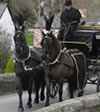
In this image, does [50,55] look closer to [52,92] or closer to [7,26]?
[52,92]

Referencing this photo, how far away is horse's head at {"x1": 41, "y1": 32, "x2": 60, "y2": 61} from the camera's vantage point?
35.0 feet

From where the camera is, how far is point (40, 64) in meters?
11.4

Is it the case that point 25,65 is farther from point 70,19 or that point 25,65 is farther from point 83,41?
point 83,41

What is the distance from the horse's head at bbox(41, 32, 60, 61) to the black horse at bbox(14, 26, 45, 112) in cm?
57

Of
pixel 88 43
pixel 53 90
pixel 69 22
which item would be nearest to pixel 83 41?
pixel 88 43

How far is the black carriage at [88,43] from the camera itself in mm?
A: 12688

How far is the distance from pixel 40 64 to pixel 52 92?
187 cm

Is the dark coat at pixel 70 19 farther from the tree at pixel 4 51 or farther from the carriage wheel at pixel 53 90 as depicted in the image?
the tree at pixel 4 51

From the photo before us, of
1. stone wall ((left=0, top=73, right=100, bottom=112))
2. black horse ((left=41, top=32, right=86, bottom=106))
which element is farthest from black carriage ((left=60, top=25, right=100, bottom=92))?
stone wall ((left=0, top=73, right=100, bottom=112))

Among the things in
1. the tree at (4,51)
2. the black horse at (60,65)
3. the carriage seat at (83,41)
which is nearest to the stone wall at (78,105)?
the black horse at (60,65)

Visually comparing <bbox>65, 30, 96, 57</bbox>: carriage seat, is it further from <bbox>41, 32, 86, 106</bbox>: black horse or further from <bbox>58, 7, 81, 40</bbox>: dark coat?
<bbox>41, 32, 86, 106</bbox>: black horse

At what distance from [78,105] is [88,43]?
4827 mm

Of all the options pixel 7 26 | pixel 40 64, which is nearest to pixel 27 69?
pixel 40 64

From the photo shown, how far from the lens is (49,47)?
10773 mm
